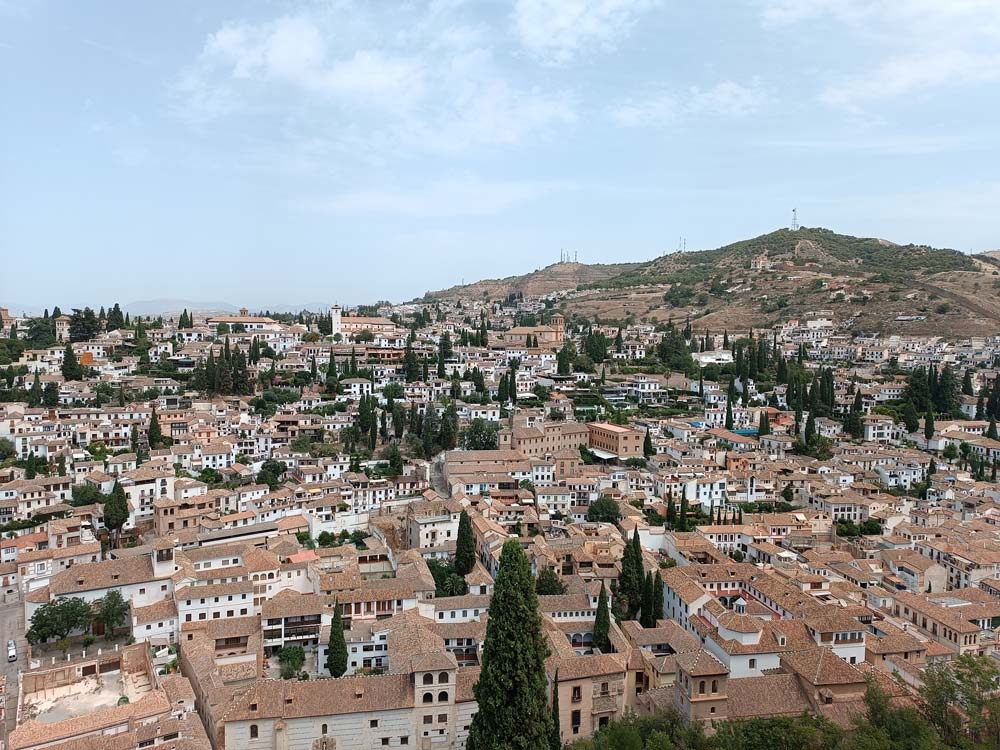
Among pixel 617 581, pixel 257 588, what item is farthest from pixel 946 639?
pixel 257 588

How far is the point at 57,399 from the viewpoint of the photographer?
36.0m

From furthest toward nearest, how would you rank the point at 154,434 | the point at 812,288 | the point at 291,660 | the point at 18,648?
the point at 812,288 → the point at 154,434 → the point at 18,648 → the point at 291,660

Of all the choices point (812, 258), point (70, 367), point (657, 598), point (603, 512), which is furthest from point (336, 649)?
point (812, 258)

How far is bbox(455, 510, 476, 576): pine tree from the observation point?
2383 cm

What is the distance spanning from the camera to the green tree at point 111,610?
1969cm

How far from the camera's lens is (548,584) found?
21891 mm

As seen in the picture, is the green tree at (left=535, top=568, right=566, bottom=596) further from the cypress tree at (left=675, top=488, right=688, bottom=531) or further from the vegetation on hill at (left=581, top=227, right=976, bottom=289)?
the vegetation on hill at (left=581, top=227, right=976, bottom=289)

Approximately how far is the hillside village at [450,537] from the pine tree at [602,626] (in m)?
0.07

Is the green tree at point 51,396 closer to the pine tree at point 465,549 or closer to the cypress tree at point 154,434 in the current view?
the cypress tree at point 154,434

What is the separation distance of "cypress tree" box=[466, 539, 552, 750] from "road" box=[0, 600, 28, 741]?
10.2 meters

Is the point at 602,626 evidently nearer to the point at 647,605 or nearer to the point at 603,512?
the point at 647,605

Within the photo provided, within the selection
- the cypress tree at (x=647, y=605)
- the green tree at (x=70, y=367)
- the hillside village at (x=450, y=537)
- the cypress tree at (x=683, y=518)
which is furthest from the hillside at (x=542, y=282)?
the cypress tree at (x=647, y=605)

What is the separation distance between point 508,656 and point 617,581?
10347 millimetres

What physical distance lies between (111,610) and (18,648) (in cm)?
253
